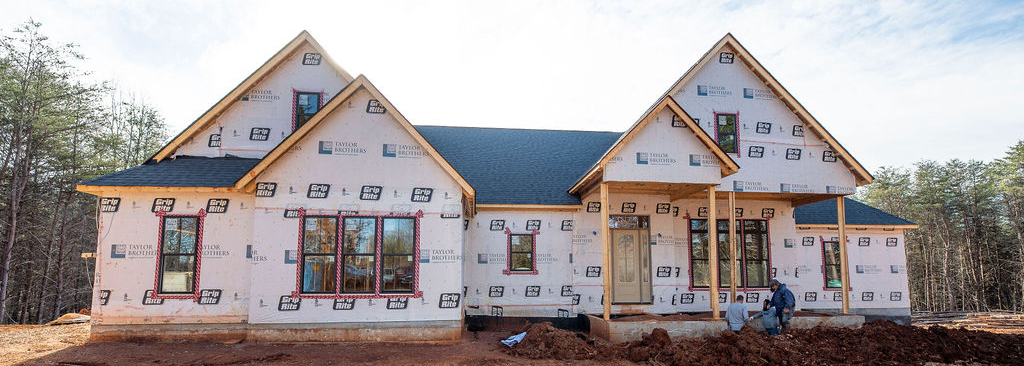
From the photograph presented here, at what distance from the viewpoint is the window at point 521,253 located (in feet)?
43.2

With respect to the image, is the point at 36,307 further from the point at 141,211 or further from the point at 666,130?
the point at 666,130

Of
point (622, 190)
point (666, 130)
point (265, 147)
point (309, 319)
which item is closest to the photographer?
point (309, 319)

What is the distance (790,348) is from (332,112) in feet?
33.6

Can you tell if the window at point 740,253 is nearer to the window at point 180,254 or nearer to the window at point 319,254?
the window at point 319,254

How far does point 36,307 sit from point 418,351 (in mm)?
24086

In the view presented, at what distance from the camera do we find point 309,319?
10148 mm

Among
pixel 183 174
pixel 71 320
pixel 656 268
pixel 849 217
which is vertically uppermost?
pixel 183 174

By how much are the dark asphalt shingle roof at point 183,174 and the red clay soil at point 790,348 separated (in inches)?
284

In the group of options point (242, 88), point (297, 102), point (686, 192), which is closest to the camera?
point (242, 88)

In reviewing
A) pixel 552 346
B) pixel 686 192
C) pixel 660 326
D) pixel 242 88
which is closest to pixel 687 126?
pixel 686 192

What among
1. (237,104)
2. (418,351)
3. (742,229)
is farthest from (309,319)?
(742,229)

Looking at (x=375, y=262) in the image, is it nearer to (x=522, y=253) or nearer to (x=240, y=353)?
(x=240, y=353)

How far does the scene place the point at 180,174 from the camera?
11.0 metres

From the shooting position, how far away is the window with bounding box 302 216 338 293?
10.3 m
